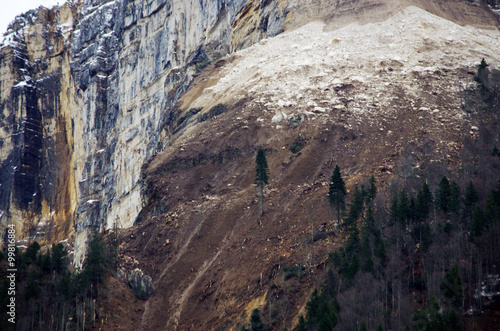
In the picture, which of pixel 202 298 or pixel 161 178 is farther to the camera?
pixel 161 178

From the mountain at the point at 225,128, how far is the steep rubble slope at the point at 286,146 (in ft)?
0.78

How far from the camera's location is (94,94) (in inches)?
5017

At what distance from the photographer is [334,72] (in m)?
86.6

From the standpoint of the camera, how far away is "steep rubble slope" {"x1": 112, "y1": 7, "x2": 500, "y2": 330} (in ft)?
179

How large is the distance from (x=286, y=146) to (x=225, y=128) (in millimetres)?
9219

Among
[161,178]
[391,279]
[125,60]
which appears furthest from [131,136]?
[391,279]

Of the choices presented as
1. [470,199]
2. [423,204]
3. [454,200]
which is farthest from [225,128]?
[470,199]

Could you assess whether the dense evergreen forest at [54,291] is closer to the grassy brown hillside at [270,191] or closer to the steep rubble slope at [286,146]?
the grassy brown hillside at [270,191]

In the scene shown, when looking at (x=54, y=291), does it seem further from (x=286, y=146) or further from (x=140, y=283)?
(x=286, y=146)

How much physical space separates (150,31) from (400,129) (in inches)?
2563

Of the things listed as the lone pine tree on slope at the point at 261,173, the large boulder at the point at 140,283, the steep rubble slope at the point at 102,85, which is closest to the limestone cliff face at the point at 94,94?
the steep rubble slope at the point at 102,85

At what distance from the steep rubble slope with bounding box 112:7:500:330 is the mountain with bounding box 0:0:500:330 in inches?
9.3

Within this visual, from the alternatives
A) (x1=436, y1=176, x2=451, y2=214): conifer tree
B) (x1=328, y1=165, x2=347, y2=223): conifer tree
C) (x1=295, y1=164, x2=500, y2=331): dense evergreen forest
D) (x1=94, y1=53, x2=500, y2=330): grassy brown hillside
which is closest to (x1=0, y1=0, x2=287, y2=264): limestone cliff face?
(x1=94, y1=53, x2=500, y2=330): grassy brown hillside

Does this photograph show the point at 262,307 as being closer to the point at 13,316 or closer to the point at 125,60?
the point at 13,316
